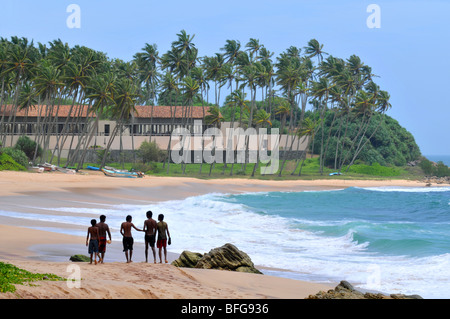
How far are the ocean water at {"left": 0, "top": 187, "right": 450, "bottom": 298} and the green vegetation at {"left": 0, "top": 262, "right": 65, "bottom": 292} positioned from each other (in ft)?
23.0

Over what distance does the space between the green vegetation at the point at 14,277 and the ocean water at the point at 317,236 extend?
7.01m

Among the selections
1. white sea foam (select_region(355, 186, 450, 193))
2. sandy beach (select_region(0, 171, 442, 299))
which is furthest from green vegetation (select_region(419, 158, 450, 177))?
sandy beach (select_region(0, 171, 442, 299))

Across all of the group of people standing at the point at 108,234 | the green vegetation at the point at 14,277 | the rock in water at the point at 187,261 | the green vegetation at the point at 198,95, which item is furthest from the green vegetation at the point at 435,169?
the green vegetation at the point at 14,277

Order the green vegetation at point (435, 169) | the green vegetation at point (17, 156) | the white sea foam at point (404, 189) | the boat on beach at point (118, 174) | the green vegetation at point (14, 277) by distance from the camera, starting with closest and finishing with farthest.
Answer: the green vegetation at point (14, 277), the green vegetation at point (17, 156), the boat on beach at point (118, 174), the white sea foam at point (404, 189), the green vegetation at point (435, 169)

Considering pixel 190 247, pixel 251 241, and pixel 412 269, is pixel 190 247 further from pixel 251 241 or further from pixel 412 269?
pixel 412 269

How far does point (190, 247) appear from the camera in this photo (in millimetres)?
19078

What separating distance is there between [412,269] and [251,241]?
649cm

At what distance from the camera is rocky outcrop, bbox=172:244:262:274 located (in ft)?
45.4

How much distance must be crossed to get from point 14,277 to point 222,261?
230 inches

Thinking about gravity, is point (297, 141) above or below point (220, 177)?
above

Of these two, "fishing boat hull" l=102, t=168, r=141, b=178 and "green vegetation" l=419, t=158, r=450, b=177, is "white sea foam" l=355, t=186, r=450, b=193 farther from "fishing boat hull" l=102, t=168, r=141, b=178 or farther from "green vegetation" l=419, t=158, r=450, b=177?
"fishing boat hull" l=102, t=168, r=141, b=178

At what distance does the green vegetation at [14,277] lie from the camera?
8.47 m

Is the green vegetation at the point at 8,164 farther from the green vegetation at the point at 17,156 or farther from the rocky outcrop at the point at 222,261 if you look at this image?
the rocky outcrop at the point at 222,261

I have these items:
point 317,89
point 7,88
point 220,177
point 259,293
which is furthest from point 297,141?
point 259,293
